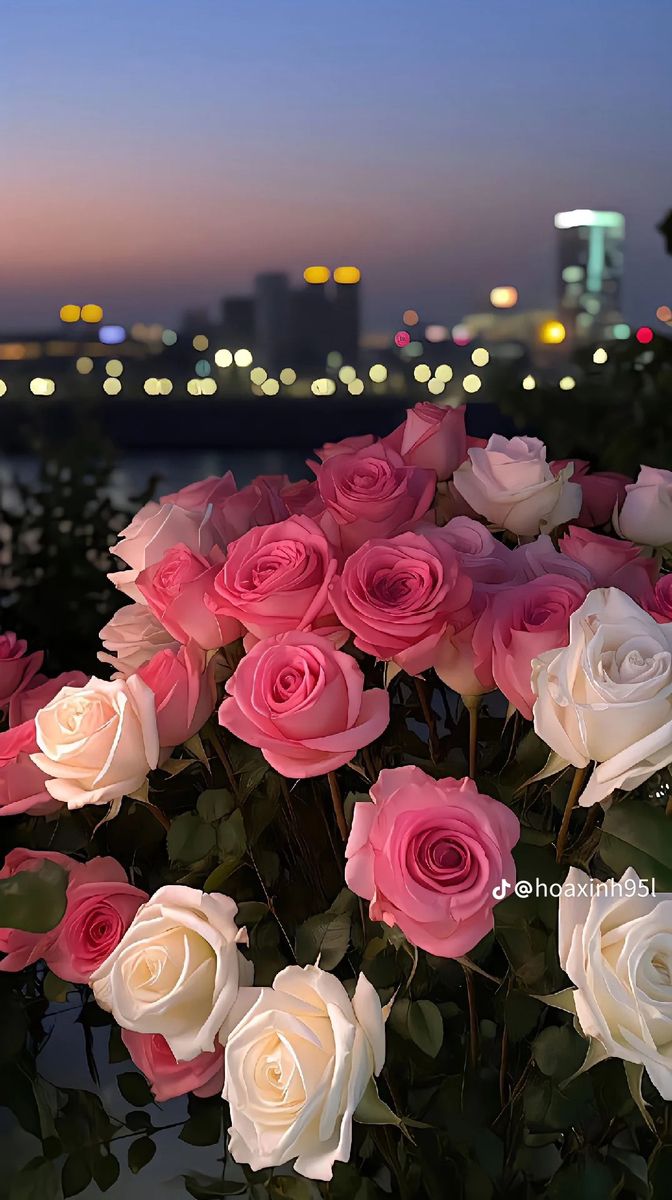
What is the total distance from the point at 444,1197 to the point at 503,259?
2132mm

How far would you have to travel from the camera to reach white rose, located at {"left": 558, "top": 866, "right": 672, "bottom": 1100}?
0.31m

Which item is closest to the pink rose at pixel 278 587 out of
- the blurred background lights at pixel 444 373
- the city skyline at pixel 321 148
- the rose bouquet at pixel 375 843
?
the rose bouquet at pixel 375 843

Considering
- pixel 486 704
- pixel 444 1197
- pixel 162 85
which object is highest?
pixel 162 85

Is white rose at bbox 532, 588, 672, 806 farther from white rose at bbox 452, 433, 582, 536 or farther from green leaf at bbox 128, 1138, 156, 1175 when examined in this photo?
green leaf at bbox 128, 1138, 156, 1175

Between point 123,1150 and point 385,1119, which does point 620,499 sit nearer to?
point 385,1119

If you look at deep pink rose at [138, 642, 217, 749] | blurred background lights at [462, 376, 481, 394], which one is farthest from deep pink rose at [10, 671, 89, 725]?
blurred background lights at [462, 376, 481, 394]

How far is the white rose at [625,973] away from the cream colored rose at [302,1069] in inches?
2.7

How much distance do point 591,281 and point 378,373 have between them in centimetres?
36

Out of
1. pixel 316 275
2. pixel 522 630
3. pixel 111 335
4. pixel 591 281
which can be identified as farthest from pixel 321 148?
pixel 522 630

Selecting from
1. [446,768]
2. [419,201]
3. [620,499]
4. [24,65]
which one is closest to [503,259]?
[419,201]

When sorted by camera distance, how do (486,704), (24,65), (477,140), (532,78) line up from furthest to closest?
1. (477,140)
2. (532,78)
3. (24,65)
4. (486,704)

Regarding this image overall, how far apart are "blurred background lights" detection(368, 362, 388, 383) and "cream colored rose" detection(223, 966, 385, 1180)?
1.41 meters

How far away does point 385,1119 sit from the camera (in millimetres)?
345

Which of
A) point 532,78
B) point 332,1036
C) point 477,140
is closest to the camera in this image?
point 332,1036
